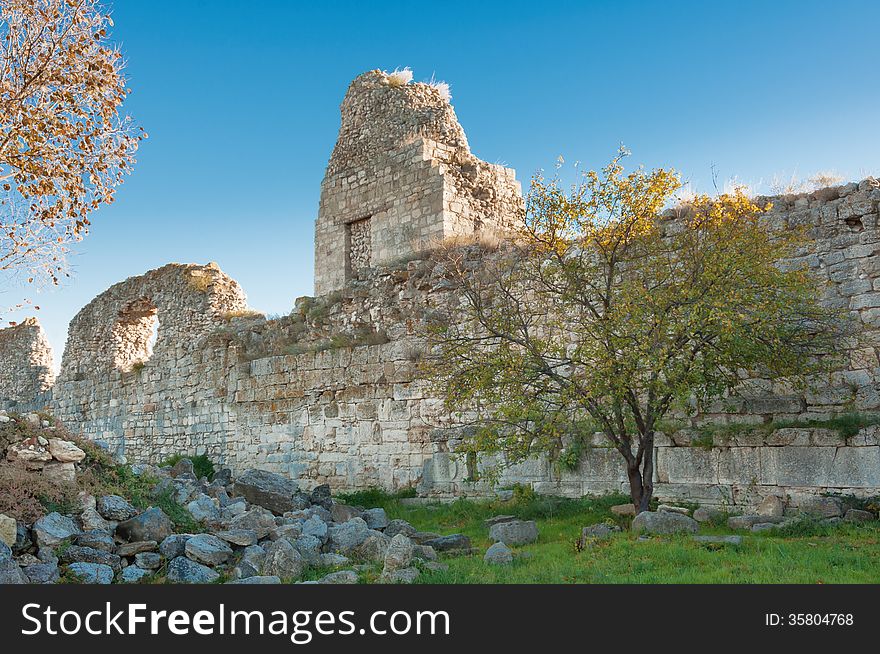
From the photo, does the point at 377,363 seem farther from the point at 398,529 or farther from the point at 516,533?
the point at 516,533

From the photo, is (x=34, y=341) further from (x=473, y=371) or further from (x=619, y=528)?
(x=619, y=528)

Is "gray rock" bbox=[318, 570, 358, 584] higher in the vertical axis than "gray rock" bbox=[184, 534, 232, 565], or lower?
lower

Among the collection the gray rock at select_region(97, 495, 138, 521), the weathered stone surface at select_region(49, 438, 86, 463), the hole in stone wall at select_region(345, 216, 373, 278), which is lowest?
the gray rock at select_region(97, 495, 138, 521)

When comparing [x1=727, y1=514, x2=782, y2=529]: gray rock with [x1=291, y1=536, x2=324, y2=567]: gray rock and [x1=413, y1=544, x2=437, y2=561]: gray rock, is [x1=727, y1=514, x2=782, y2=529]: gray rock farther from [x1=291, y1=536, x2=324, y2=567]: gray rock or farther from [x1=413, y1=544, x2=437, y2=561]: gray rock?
[x1=291, y1=536, x2=324, y2=567]: gray rock

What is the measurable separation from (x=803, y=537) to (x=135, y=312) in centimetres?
1879

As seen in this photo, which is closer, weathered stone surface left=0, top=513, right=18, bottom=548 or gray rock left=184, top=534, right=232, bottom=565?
weathered stone surface left=0, top=513, right=18, bottom=548

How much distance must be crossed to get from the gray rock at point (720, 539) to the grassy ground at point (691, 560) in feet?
0.23

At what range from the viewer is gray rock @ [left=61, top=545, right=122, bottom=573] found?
712 cm

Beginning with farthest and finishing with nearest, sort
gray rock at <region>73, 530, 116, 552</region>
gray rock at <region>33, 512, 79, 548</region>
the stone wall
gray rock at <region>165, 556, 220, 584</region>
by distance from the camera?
1. the stone wall
2. gray rock at <region>73, 530, 116, 552</region>
3. gray rock at <region>33, 512, 79, 548</region>
4. gray rock at <region>165, 556, 220, 584</region>

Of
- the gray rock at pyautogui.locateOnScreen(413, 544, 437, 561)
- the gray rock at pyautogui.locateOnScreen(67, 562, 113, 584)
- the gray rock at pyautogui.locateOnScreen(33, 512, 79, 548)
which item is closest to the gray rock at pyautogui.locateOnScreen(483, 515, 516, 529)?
the gray rock at pyautogui.locateOnScreen(413, 544, 437, 561)

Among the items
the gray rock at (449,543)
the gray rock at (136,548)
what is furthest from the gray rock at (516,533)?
the gray rock at (136,548)

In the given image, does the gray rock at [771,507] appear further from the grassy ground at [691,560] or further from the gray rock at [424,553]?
the gray rock at [424,553]

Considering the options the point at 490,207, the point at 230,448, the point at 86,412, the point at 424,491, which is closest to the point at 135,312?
the point at 86,412

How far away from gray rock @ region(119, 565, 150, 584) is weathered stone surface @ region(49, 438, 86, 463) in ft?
7.15
